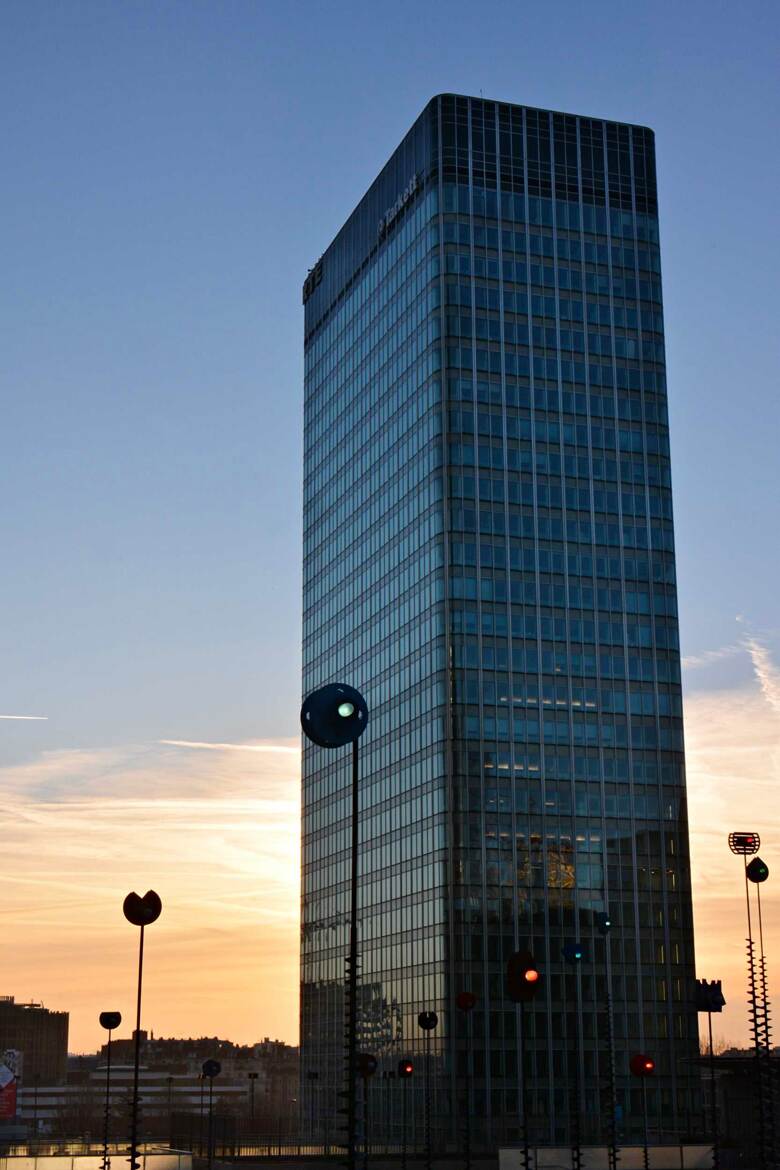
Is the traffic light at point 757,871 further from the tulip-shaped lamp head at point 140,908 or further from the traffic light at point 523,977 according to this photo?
the tulip-shaped lamp head at point 140,908

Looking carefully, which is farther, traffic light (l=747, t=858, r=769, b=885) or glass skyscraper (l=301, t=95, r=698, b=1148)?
glass skyscraper (l=301, t=95, r=698, b=1148)

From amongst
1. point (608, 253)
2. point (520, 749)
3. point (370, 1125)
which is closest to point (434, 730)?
point (520, 749)

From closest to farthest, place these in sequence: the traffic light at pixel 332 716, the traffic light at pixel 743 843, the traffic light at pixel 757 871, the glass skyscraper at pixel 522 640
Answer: the traffic light at pixel 332 716 → the traffic light at pixel 757 871 → the traffic light at pixel 743 843 → the glass skyscraper at pixel 522 640

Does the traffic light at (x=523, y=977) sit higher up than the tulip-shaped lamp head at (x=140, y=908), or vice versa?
the tulip-shaped lamp head at (x=140, y=908)

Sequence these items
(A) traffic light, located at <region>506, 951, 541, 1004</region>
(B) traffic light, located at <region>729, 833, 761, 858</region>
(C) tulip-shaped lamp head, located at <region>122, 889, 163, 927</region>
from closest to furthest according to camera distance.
A: (A) traffic light, located at <region>506, 951, 541, 1004</region>
(C) tulip-shaped lamp head, located at <region>122, 889, 163, 927</region>
(B) traffic light, located at <region>729, 833, 761, 858</region>

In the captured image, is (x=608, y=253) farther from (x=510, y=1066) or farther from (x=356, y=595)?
(x=510, y=1066)

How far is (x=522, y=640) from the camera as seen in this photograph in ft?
456

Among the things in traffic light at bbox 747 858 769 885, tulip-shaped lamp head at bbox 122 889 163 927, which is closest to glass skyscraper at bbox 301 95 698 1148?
traffic light at bbox 747 858 769 885

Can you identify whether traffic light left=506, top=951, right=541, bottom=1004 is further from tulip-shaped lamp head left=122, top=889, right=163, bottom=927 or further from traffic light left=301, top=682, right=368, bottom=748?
tulip-shaped lamp head left=122, top=889, right=163, bottom=927

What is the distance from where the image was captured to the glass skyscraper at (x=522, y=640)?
133m

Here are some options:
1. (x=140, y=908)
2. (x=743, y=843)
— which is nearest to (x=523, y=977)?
(x=140, y=908)

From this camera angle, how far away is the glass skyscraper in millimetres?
132875

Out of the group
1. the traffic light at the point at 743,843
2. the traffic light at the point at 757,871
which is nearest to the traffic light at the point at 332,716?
the traffic light at the point at 757,871

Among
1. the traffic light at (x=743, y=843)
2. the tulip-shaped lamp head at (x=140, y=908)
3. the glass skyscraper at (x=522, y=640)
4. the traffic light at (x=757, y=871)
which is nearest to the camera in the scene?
the tulip-shaped lamp head at (x=140, y=908)
